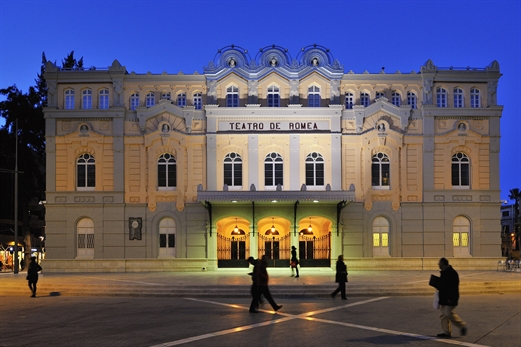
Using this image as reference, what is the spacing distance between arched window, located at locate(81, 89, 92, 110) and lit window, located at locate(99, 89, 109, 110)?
0.63 m

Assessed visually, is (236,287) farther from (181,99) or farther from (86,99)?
(86,99)

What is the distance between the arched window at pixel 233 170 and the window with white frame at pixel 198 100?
11.8ft

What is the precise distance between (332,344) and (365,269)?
961 inches

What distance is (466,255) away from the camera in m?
38.8

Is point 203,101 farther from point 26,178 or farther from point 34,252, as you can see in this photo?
point 34,252

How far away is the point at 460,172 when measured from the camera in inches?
1550

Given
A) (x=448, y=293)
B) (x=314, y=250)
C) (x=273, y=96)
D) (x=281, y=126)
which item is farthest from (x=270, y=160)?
(x=448, y=293)

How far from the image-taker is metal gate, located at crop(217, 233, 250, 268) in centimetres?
3934

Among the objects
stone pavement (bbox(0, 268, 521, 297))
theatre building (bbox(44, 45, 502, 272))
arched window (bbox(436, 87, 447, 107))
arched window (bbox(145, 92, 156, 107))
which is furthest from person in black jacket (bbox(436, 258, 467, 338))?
arched window (bbox(145, 92, 156, 107))

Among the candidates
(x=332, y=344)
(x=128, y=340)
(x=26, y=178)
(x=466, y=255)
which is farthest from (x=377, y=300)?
(x=26, y=178)

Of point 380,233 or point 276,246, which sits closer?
point 380,233

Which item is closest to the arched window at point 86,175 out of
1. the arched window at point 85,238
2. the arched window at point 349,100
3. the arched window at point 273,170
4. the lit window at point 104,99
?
the arched window at point 85,238

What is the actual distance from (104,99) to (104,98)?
0.20ft

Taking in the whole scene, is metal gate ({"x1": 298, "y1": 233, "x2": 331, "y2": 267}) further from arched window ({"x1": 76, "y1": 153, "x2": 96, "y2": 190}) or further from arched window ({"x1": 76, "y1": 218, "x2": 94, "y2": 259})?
arched window ({"x1": 76, "y1": 153, "x2": 96, "y2": 190})
